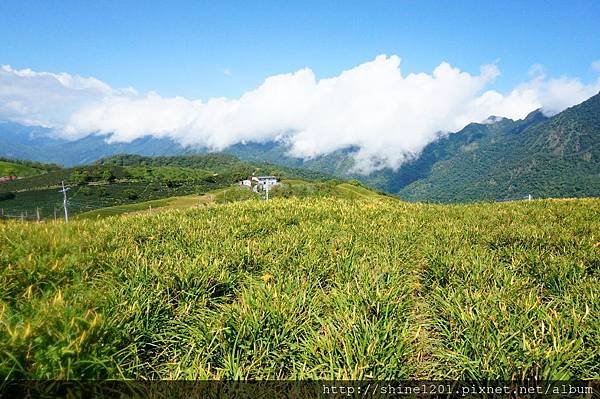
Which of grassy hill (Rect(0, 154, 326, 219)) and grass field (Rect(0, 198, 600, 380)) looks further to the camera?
grassy hill (Rect(0, 154, 326, 219))

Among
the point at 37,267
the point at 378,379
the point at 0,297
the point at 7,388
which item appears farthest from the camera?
the point at 37,267

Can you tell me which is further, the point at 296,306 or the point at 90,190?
the point at 90,190

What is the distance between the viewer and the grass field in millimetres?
2982

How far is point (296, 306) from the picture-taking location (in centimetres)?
388

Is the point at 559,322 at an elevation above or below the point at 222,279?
below

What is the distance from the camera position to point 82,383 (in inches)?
106

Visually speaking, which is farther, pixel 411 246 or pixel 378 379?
pixel 411 246

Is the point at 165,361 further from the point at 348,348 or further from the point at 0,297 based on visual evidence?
the point at 0,297

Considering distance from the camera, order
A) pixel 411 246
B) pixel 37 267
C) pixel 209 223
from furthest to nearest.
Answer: pixel 209 223 → pixel 411 246 → pixel 37 267

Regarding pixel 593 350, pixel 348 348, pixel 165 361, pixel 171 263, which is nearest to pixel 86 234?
pixel 171 263

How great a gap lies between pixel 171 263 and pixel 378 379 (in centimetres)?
313

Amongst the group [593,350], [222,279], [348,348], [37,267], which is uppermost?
[37,267]

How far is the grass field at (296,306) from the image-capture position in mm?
2982

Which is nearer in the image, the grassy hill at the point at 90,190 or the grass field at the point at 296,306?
the grass field at the point at 296,306
